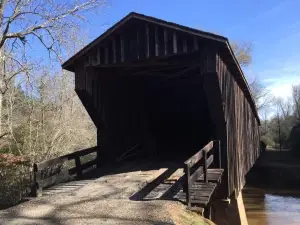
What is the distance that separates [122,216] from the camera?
17.5ft

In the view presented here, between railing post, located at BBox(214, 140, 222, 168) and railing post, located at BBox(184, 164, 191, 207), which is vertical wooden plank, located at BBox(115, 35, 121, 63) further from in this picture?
railing post, located at BBox(184, 164, 191, 207)

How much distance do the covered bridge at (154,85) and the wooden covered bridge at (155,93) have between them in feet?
0.07

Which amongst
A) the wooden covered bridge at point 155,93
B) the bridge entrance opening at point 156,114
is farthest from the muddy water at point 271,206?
the wooden covered bridge at point 155,93

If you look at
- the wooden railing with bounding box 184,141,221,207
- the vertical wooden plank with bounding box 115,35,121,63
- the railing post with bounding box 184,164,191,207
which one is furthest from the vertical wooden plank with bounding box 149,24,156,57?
the railing post with bounding box 184,164,191,207

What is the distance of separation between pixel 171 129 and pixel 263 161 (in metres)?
22.7

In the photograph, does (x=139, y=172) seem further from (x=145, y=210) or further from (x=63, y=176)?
(x=145, y=210)

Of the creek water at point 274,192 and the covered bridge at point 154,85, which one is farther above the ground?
the covered bridge at point 154,85

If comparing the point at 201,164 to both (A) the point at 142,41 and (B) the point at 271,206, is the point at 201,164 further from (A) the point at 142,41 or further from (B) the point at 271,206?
(B) the point at 271,206

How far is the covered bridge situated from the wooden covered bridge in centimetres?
2

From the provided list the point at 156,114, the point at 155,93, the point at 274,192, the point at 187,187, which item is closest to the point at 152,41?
the point at 187,187

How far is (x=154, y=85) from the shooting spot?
12.8m

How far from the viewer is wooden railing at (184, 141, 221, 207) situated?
609 centimetres

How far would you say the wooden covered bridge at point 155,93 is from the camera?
793 centimetres

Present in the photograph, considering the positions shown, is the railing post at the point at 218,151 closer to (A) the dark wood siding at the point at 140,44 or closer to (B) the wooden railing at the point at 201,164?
(B) the wooden railing at the point at 201,164
